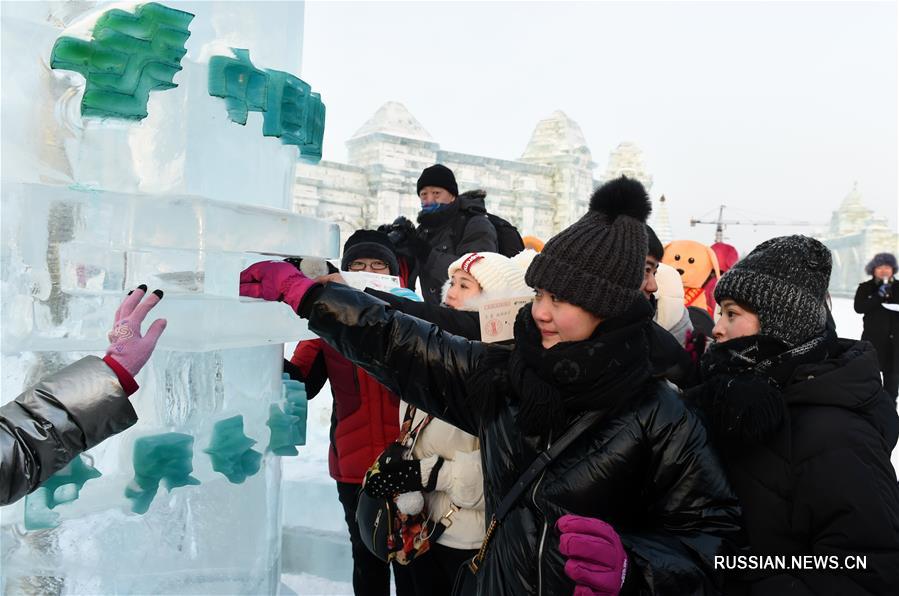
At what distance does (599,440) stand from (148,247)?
1.13 metres

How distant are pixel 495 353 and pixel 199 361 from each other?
3.14ft

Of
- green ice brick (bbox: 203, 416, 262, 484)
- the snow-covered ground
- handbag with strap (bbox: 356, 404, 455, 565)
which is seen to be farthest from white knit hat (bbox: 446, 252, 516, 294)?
the snow-covered ground

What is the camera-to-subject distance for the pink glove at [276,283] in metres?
1.58

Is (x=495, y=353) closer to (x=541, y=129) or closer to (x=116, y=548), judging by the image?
(x=116, y=548)

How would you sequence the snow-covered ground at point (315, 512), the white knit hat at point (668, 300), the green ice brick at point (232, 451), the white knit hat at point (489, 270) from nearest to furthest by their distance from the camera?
1. the green ice brick at point (232, 451)
2. the white knit hat at point (489, 270)
3. the white knit hat at point (668, 300)
4. the snow-covered ground at point (315, 512)

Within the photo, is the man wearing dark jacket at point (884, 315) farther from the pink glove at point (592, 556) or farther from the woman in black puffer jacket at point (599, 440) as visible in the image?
the pink glove at point (592, 556)

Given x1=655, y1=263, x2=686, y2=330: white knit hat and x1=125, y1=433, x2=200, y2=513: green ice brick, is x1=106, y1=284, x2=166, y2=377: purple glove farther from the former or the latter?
x1=655, y1=263, x2=686, y2=330: white knit hat

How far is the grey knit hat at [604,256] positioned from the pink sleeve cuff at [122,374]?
81cm

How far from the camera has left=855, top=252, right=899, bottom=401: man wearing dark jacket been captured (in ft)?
22.4

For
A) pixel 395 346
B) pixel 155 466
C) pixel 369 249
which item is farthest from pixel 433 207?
pixel 395 346

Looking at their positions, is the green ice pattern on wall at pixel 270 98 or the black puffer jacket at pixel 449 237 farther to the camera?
the black puffer jacket at pixel 449 237

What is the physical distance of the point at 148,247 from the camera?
172 cm

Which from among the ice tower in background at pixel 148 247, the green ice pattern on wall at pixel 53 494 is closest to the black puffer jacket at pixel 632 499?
the ice tower in background at pixel 148 247

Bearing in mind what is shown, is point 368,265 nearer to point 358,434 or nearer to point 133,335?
point 358,434
